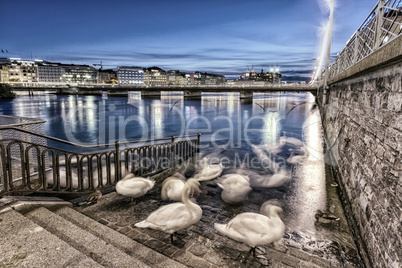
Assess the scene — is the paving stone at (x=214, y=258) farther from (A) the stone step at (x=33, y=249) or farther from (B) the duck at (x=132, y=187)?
(B) the duck at (x=132, y=187)

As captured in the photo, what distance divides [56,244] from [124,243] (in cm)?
95

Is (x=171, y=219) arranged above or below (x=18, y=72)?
below

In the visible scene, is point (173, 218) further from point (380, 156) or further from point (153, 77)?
point (153, 77)

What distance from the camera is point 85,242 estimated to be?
3395mm

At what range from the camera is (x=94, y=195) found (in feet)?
18.7

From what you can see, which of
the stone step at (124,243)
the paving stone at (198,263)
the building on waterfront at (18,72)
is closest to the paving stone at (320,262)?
the paving stone at (198,263)

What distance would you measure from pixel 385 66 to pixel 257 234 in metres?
3.55

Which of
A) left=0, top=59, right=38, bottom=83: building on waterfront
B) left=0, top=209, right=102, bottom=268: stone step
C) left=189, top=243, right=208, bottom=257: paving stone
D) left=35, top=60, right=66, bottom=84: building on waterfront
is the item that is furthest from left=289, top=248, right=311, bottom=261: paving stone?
left=35, top=60, right=66, bottom=84: building on waterfront

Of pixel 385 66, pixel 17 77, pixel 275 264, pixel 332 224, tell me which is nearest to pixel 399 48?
pixel 385 66

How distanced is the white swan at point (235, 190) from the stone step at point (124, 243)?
323 cm

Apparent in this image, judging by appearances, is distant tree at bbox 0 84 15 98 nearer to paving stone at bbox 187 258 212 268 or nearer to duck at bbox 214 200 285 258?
duck at bbox 214 200 285 258

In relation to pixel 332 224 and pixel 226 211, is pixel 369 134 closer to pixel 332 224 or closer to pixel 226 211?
pixel 332 224

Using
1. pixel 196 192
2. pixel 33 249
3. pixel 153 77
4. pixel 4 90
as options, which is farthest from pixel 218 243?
pixel 153 77

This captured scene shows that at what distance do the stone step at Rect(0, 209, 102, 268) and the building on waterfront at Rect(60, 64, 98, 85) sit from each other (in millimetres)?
189206
